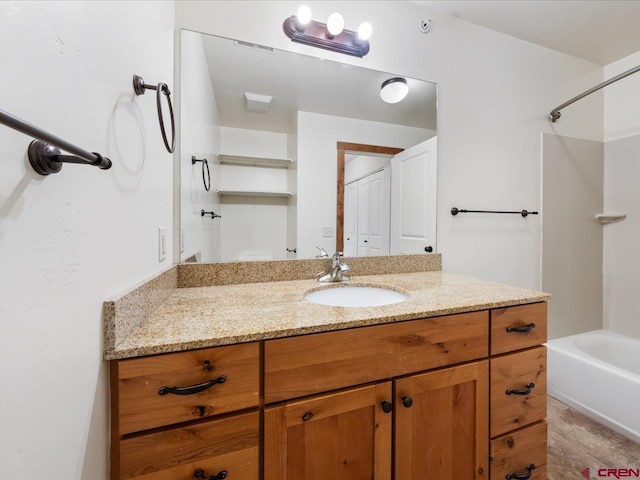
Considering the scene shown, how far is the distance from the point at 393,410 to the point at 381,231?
928 millimetres

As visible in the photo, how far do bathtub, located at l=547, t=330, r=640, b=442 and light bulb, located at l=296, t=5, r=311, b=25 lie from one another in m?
2.45

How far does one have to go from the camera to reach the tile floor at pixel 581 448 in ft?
4.41

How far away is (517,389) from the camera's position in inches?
40.9

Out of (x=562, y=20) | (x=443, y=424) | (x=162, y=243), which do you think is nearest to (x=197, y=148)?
(x=162, y=243)

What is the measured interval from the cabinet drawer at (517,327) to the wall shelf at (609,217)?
1.74 m

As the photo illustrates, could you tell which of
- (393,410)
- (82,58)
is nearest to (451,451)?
(393,410)

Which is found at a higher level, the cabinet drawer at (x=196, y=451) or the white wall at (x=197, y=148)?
the white wall at (x=197, y=148)

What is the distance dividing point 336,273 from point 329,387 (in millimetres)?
619

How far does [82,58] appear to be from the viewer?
0.51m

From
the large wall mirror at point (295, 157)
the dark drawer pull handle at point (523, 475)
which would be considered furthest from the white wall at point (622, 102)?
the dark drawer pull handle at point (523, 475)

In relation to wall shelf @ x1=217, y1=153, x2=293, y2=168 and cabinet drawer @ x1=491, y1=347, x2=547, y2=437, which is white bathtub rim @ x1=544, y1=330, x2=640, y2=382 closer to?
cabinet drawer @ x1=491, y1=347, x2=547, y2=437

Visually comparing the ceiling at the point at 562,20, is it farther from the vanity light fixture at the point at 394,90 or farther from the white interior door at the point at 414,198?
the white interior door at the point at 414,198

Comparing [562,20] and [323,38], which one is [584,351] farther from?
[323,38]

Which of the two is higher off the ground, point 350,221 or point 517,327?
point 350,221
